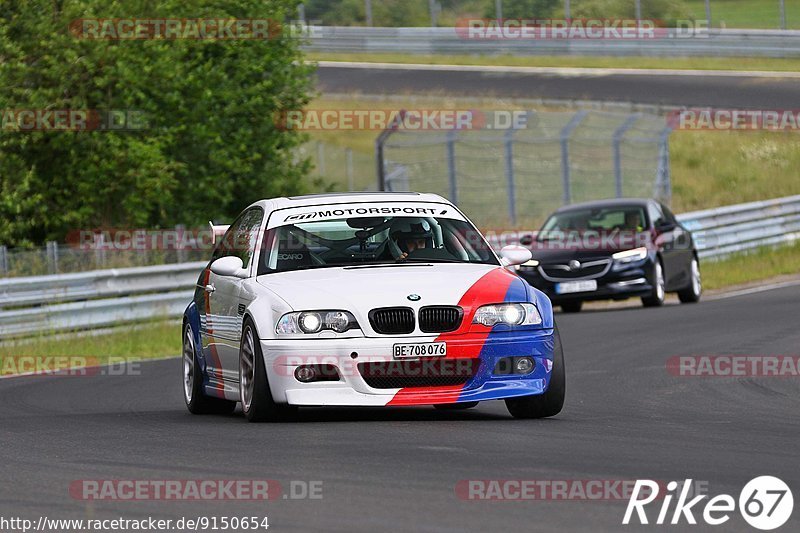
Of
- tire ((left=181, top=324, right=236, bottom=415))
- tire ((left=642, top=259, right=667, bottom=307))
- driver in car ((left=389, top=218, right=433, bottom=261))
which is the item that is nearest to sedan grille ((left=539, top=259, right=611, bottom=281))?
tire ((left=642, top=259, right=667, bottom=307))

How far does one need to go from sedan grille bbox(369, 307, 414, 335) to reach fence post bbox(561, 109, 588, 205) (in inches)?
806

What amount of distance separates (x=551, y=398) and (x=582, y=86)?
3447 cm

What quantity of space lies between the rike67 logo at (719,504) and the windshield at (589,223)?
51.4ft

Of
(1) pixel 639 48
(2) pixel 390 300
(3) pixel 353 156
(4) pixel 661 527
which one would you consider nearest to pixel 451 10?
(1) pixel 639 48

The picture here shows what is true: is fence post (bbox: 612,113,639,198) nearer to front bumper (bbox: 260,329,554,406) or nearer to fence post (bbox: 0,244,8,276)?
fence post (bbox: 0,244,8,276)

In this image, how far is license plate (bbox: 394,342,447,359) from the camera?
9.73 metres

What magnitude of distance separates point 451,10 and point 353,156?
15649mm

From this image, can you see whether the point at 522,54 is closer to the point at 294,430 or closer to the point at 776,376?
the point at 776,376

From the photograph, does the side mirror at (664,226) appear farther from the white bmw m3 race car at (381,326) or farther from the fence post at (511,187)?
the white bmw m3 race car at (381,326)

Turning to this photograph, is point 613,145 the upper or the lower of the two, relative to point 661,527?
lower

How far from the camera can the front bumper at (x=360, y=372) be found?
9.74 m

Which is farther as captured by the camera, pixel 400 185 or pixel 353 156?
pixel 353 156

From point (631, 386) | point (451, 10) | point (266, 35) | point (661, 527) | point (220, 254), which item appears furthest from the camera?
point (451, 10)

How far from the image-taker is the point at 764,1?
51094 mm
